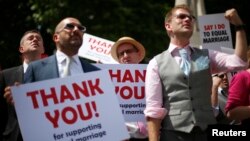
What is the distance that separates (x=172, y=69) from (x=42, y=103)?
979 mm

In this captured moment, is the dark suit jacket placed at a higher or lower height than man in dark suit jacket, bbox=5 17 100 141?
lower

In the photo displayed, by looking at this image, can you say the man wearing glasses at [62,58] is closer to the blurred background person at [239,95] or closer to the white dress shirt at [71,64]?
the white dress shirt at [71,64]

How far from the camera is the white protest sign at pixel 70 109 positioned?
5.28 metres

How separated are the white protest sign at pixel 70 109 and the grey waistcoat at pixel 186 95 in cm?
38

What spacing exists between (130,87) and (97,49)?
10.4 feet

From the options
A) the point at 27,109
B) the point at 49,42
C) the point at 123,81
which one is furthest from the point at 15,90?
the point at 49,42

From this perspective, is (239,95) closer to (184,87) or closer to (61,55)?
(184,87)

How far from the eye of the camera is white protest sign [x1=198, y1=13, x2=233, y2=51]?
27.8ft

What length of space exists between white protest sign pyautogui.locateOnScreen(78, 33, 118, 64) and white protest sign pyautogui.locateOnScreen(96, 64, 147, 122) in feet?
8.94

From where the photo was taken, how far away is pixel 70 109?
212 inches

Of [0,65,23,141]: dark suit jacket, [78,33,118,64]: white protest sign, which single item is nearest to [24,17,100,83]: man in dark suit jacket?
[0,65,23,141]: dark suit jacket

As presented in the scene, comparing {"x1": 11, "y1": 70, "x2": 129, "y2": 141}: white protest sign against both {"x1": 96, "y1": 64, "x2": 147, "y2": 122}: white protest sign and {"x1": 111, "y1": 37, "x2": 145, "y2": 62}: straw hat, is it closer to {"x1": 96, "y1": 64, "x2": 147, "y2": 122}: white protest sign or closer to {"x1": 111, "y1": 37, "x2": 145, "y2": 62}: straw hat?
{"x1": 96, "y1": 64, "x2": 147, "y2": 122}: white protest sign

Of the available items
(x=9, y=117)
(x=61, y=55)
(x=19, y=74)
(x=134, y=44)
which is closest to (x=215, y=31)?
(x=134, y=44)

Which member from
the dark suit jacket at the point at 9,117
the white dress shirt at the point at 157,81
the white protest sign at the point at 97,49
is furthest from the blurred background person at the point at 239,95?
the white protest sign at the point at 97,49
